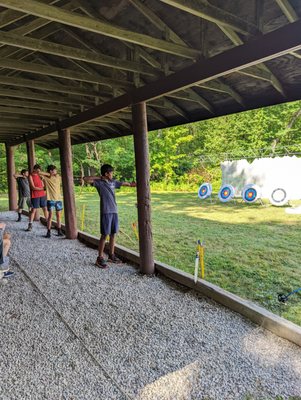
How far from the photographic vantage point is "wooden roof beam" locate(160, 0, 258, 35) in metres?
2.13

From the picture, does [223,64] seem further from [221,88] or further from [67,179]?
[67,179]

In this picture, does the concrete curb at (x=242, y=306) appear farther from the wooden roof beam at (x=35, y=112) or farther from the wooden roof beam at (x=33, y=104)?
the wooden roof beam at (x=35, y=112)

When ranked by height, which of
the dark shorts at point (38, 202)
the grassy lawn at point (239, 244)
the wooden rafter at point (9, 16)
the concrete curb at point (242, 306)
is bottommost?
the grassy lawn at point (239, 244)

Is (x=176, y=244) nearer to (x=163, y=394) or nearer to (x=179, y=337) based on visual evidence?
(x=179, y=337)

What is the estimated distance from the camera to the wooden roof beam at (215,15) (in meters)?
2.13

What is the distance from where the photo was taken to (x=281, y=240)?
625 cm

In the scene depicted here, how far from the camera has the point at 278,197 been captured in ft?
37.1

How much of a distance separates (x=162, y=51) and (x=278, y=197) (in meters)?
9.63

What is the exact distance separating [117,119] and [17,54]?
211 cm

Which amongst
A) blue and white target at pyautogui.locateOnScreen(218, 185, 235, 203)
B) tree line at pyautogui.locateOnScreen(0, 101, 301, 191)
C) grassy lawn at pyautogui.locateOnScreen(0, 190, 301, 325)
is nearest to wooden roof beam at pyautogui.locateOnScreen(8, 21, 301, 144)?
grassy lawn at pyautogui.locateOnScreen(0, 190, 301, 325)

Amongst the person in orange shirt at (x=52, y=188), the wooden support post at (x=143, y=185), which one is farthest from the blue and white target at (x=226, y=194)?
the wooden support post at (x=143, y=185)

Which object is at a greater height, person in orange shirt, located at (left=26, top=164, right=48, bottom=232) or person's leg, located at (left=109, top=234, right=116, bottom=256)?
person in orange shirt, located at (left=26, top=164, right=48, bottom=232)

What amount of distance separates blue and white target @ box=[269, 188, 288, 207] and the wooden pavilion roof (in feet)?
24.3

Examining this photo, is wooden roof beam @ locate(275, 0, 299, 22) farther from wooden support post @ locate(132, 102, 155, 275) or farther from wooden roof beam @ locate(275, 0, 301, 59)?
wooden support post @ locate(132, 102, 155, 275)
